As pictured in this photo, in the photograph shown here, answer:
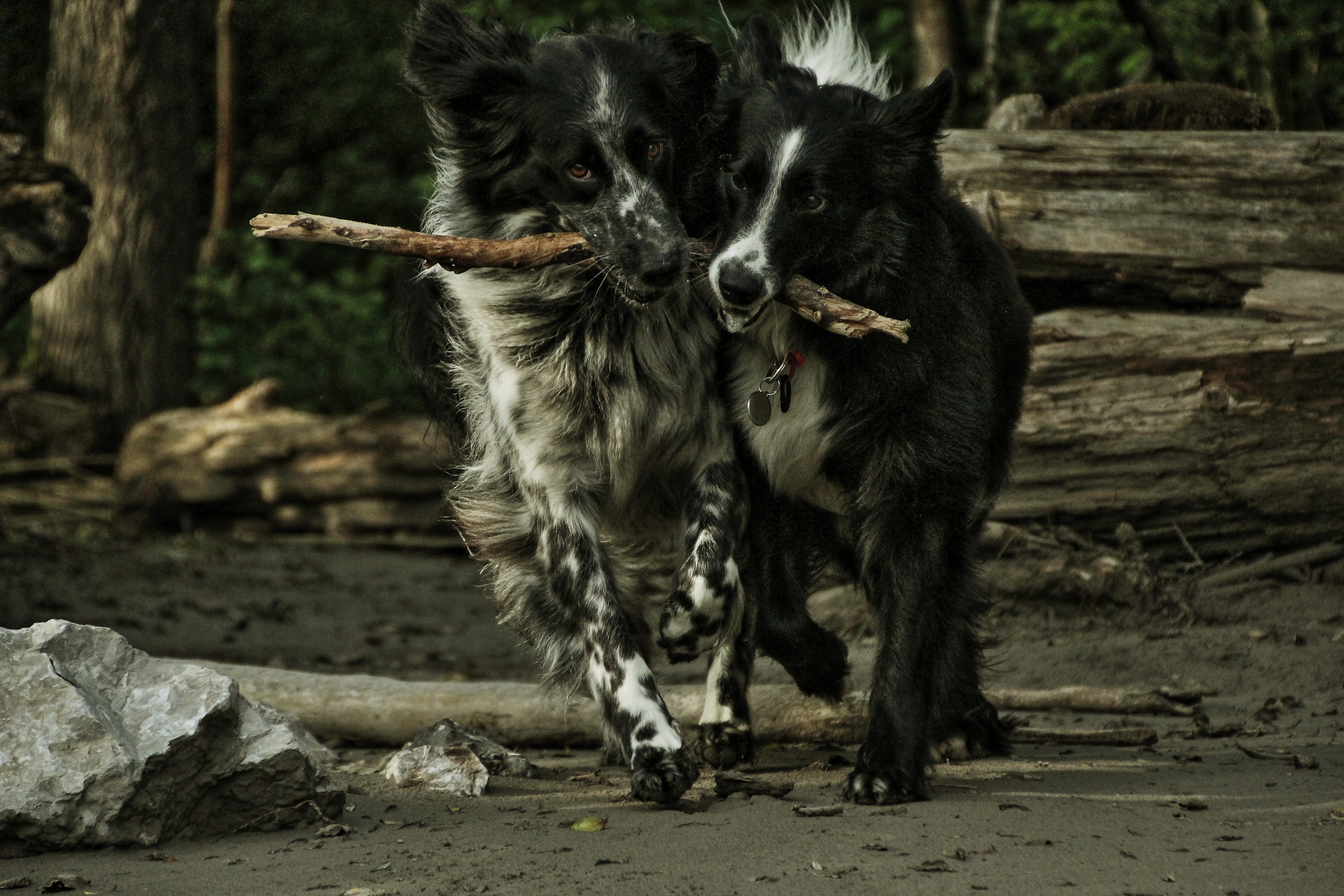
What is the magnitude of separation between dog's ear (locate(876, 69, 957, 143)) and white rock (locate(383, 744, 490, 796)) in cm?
229

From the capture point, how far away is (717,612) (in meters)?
4.04

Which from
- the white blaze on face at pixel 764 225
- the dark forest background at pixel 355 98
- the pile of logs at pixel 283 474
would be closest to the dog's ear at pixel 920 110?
the white blaze on face at pixel 764 225

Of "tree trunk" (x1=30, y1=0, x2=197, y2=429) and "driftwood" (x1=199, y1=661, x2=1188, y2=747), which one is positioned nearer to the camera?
"driftwood" (x1=199, y1=661, x2=1188, y2=747)

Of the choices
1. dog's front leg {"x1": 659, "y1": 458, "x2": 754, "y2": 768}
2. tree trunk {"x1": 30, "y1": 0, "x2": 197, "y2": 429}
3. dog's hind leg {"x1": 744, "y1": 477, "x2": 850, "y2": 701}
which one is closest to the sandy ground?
dog's front leg {"x1": 659, "y1": 458, "x2": 754, "y2": 768}

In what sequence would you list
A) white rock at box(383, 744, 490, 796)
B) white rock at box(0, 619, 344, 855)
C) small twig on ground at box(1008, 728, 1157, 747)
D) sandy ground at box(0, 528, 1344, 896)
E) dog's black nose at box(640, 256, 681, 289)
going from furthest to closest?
small twig on ground at box(1008, 728, 1157, 747)
white rock at box(383, 744, 490, 796)
dog's black nose at box(640, 256, 681, 289)
white rock at box(0, 619, 344, 855)
sandy ground at box(0, 528, 1344, 896)

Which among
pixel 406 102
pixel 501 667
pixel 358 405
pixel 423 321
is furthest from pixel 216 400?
pixel 423 321

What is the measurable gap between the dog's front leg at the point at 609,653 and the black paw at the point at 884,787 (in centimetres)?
46

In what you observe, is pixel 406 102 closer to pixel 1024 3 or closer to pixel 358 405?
pixel 358 405

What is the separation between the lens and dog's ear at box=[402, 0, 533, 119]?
4.26m

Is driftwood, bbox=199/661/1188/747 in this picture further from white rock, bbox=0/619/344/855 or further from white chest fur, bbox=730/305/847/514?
white rock, bbox=0/619/344/855

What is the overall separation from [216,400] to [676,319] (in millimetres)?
8575

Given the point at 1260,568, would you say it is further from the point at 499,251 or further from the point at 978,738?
the point at 499,251

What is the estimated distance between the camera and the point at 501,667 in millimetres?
6910

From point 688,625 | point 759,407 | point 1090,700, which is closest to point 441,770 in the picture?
point 688,625
